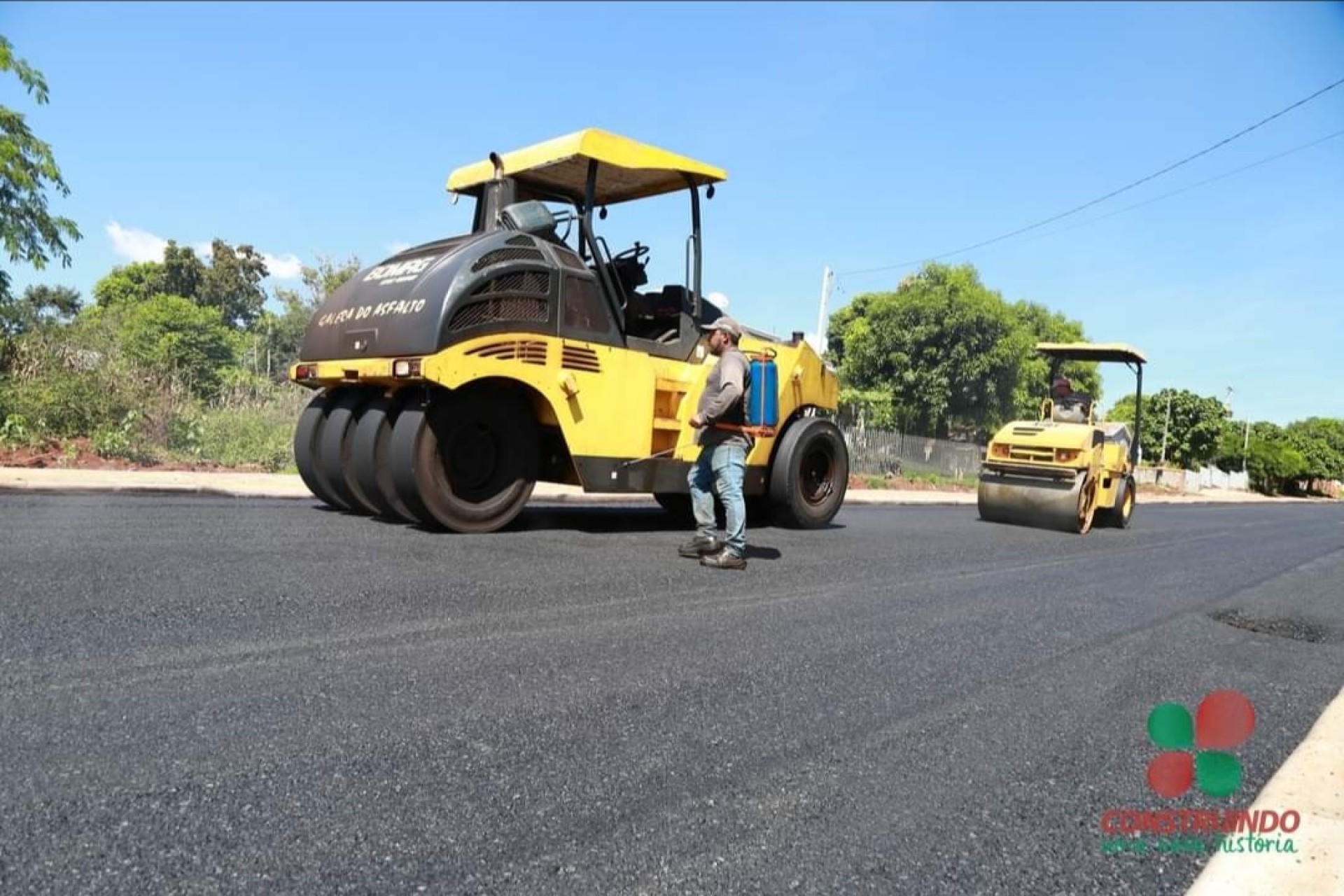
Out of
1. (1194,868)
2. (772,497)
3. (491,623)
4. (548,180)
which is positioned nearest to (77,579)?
(491,623)

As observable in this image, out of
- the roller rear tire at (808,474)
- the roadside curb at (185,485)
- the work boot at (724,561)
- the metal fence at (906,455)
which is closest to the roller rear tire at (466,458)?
the roadside curb at (185,485)

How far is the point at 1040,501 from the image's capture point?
432 inches

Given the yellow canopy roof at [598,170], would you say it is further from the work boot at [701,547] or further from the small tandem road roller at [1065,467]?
the small tandem road roller at [1065,467]

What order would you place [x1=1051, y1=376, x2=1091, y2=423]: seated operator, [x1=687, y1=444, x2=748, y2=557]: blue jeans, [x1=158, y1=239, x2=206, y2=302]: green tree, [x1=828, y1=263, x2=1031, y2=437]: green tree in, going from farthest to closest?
[x1=158, y1=239, x2=206, y2=302]: green tree → [x1=828, y1=263, x2=1031, y2=437]: green tree → [x1=1051, y1=376, x2=1091, y2=423]: seated operator → [x1=687, y1=444, x2=748, y2=557]: blue jeans

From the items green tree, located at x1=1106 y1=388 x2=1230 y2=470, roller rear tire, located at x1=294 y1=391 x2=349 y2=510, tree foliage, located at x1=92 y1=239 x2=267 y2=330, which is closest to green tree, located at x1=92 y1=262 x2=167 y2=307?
tree foliage, located at x1=92 y1=239 x2=267 y2=330

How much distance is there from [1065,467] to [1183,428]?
1789 inches

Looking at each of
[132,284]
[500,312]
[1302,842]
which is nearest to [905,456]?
[500,312]

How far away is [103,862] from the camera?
1731 mm

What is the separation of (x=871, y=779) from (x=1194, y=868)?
76 centimetres

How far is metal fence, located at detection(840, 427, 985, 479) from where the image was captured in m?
24.2

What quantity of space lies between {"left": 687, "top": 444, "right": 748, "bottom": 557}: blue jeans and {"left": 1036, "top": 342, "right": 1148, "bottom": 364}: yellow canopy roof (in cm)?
848

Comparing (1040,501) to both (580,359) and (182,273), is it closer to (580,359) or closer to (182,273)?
(580,359)

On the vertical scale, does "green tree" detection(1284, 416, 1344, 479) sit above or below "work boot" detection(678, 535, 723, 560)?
above

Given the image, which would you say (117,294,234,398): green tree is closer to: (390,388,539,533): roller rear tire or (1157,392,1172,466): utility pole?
(390,388,539,533): roller rear tire
